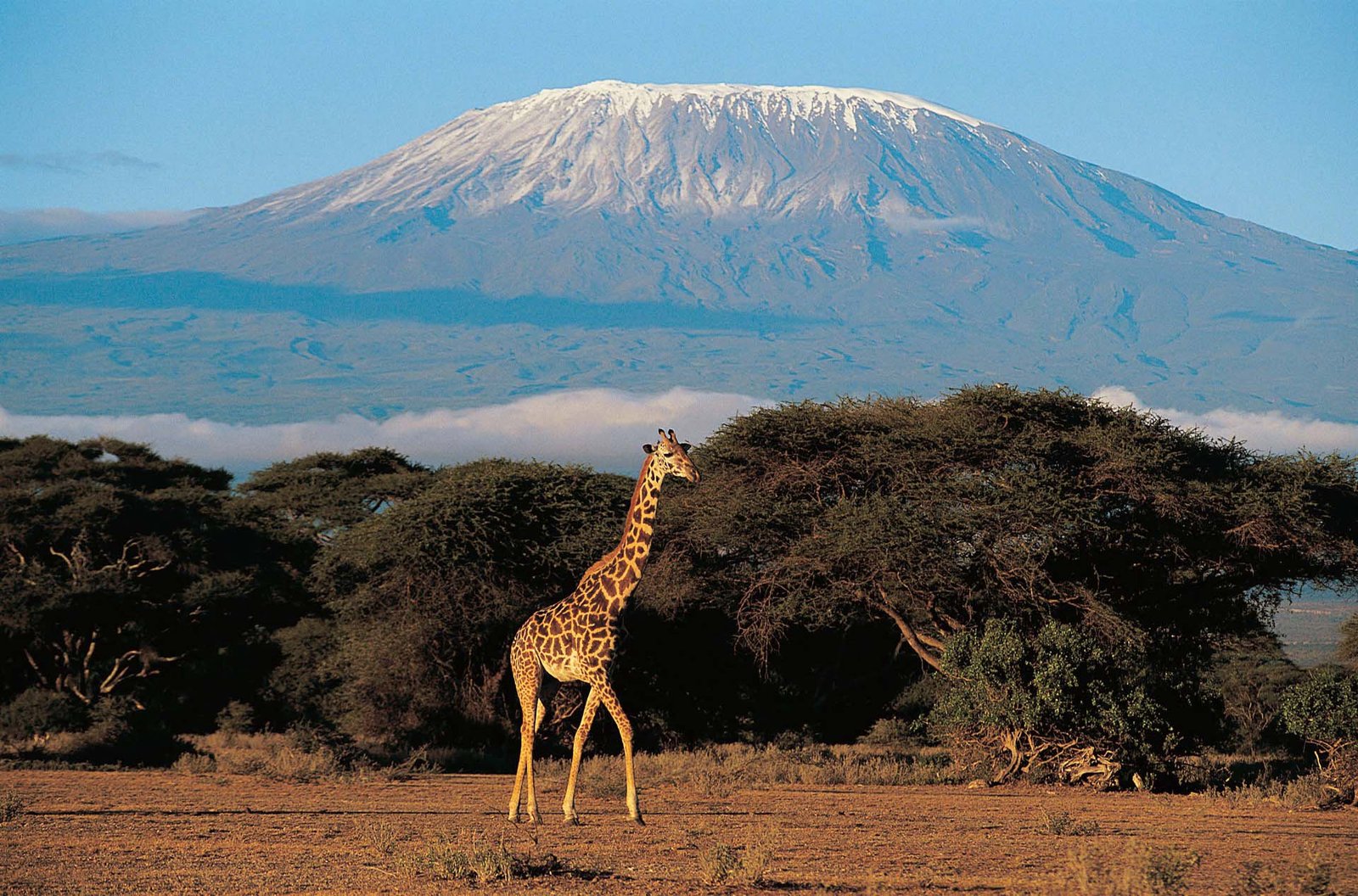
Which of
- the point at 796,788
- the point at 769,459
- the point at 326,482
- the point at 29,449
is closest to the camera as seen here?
the point at 796,788

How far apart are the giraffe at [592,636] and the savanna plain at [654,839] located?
74 cm

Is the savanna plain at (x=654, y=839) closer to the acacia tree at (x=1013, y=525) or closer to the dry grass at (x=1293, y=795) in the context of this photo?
the dry grass at (x=1293, y=795)

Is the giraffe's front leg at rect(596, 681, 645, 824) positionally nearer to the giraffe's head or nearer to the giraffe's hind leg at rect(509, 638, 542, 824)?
the giraffe's hind leg at rect(509, 638, 542, 824)

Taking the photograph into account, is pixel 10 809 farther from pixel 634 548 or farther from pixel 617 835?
pixel 634 548

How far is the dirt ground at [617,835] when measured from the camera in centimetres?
1269

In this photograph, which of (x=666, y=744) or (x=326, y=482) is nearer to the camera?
(x=666, y=744)

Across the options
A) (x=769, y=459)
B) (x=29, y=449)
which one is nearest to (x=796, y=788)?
(x=769, y=459)

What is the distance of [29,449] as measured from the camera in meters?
40.8

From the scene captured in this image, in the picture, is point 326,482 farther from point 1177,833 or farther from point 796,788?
point 1177,833

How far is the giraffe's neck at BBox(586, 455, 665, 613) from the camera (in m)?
16.3

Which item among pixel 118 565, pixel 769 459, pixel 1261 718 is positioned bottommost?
pixel 1261 718

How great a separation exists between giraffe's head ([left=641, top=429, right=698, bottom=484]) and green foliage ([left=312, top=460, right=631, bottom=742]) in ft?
39.0

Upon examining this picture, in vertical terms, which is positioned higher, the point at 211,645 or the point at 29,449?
the point at 29,449

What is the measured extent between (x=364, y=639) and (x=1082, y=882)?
60.5ft
